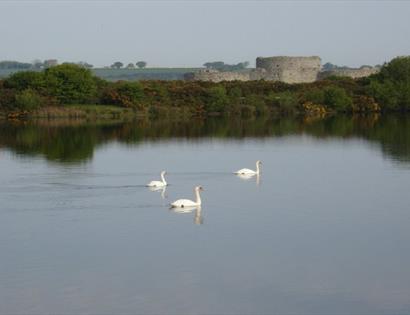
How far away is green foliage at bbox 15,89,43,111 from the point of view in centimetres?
4756

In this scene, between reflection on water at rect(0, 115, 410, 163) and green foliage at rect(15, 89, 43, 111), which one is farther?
green foliage at rect(15, 89, 43, 111)

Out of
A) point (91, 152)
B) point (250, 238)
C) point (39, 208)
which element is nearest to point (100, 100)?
point (91, 152)

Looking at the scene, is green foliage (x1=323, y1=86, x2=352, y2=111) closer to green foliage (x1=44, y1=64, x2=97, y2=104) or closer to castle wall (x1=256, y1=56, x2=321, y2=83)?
castle wall (x1=256, y1=56, x2=321, y2=83)

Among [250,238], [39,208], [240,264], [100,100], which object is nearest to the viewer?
[240,264]

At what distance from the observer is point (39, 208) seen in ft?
56.9

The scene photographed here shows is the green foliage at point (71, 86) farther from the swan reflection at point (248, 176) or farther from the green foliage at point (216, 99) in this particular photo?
the swan reflection at point (248, 176)

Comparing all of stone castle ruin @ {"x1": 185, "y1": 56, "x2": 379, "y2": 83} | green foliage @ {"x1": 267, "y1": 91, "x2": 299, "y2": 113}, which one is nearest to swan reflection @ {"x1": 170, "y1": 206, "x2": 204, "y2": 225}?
green foliage @ {"x1": 267, "y1": 91, "x2": 299, "y2": 113}

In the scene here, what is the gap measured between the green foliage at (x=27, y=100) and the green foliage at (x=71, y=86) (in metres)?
1.24

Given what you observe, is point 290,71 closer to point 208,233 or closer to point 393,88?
point 393,88

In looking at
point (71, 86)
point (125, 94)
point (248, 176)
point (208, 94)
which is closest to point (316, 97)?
point (208, 94)

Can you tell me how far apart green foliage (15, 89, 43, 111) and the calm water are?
19717 mm

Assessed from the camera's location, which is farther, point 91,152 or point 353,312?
point 91,152

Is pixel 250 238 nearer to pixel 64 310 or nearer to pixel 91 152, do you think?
pixel 64 310

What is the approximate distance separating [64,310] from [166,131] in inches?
1070
